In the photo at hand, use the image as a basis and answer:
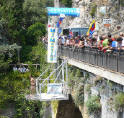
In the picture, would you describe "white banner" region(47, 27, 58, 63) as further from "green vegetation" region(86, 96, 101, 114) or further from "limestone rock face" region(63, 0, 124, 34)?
"limestone rock face" region(63, 0, 124, 34)

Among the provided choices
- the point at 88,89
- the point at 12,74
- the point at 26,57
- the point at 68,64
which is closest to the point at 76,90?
the point at 88,89

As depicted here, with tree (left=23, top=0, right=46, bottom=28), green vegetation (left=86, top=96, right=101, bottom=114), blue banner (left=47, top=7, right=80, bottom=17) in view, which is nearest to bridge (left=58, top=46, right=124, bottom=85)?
green vegetation (left=86, top=96, right=101, bottom=114)

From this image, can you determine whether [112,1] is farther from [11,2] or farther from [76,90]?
[76,90]

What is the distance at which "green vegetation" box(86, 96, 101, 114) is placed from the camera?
12052 mm

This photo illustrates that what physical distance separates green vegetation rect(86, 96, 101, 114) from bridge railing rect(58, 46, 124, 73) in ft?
4.43

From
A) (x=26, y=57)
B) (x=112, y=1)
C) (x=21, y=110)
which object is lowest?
(x=21, y=110)

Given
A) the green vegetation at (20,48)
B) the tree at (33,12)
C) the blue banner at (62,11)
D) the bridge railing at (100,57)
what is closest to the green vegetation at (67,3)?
the green vegetation at (20,48)

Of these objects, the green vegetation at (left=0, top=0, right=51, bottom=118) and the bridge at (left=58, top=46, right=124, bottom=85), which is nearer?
the bridge at (left=58, top=46, right=124, bottom=85)

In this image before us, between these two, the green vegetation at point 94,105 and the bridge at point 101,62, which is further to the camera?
the green vegetation at point 94,105

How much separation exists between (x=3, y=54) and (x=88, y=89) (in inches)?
784

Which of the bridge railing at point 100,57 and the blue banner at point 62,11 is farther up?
the blue banner at point 62,11

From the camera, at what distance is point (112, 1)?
104 feet

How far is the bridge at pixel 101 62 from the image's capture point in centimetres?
975

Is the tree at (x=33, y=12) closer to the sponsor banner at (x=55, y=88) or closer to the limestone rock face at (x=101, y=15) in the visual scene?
the limestone rock face at (x=101, y=15)
